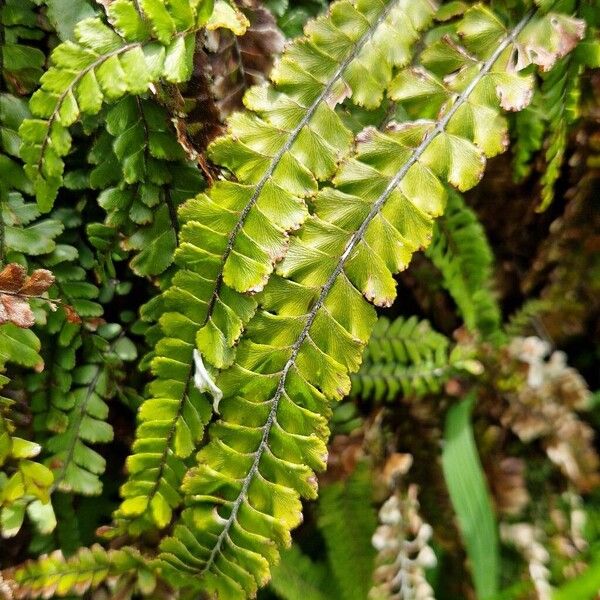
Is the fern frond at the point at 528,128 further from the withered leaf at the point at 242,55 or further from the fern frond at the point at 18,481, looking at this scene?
the fern frond at the point at 18,481

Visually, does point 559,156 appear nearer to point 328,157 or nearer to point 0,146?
point 328,157

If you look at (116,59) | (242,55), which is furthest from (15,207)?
(242,55)

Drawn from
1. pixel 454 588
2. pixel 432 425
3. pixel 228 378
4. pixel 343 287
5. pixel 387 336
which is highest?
pixel 343 287

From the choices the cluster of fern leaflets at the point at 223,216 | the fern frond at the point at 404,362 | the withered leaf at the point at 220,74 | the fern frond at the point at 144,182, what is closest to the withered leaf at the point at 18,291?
the cluster of fern leaflets at the point at 223,216

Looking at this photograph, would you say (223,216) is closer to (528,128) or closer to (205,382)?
(205,382)

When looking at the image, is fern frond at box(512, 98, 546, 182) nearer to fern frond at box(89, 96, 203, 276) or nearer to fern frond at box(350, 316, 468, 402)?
fern frond at box(350, 316, 468, 402)

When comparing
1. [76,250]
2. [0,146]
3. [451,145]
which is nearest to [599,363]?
[451,145]
